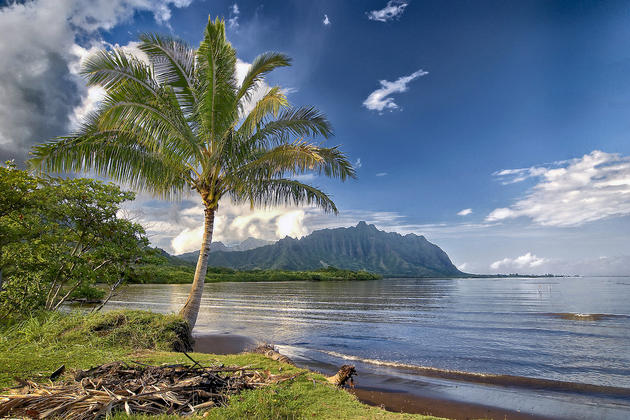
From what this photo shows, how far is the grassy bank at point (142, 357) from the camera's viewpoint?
4.70m

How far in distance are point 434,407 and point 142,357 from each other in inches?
273

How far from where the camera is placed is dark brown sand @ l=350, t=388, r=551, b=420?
7102 mm

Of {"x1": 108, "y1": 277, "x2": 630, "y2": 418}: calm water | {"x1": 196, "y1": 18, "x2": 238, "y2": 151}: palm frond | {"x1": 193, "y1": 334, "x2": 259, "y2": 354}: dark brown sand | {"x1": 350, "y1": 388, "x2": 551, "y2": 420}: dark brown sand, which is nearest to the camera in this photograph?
{"x1": 350, "y1": 388, "x2": 551, "y2": 420}: dark brown sand

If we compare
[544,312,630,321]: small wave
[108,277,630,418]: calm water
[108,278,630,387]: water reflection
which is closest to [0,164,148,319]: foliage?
[108,277,630,418]: calm water

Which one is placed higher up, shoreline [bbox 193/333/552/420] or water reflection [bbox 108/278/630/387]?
shoreline [bbox 193/333/552/420]

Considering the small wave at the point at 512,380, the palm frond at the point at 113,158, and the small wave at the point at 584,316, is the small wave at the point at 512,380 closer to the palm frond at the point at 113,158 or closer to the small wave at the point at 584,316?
the palm frond at the point at 113,158

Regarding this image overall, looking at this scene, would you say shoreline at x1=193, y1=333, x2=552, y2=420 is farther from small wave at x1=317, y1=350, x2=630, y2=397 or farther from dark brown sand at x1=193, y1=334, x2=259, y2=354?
dark brown sand at x1=193, y1=334, x2=259, y2=354

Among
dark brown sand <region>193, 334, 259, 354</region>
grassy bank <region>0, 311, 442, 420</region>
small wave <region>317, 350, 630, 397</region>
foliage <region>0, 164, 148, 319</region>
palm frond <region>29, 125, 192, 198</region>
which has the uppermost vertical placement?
palm frond <region>29, 125, 192, 198</region>

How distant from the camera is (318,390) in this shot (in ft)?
19.6

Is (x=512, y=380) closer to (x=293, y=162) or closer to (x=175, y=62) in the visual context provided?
(x=293, y=162)

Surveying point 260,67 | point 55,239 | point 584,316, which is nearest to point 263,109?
point 260,67

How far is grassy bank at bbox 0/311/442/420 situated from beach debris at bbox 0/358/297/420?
0.99ft

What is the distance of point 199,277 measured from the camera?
439 inches

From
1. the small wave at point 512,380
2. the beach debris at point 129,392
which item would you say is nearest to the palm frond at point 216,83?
the beach debris at point 129,392
